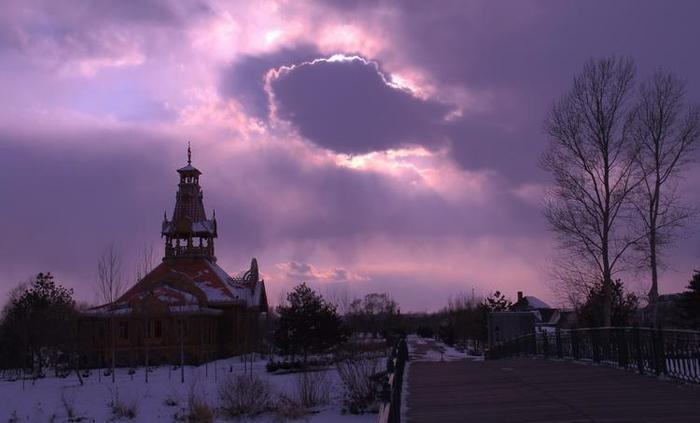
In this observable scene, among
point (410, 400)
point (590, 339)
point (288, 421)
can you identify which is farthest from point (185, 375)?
point (410, 400)

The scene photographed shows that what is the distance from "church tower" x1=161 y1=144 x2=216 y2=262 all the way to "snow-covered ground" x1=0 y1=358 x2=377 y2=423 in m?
17.8

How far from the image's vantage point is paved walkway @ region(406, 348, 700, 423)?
1088cm

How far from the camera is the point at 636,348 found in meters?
17.1

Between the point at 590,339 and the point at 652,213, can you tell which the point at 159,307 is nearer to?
the point at 652,213

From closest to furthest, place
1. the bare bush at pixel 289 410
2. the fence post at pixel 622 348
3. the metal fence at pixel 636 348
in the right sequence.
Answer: the metal fence at pixel 636 348, the fence post at pixel 622 348, the bare bush at pixel 289 410

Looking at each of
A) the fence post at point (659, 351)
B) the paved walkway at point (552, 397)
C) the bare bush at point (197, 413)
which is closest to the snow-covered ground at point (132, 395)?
the bare bush at point (197, 413)

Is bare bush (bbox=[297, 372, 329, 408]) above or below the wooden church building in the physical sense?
below

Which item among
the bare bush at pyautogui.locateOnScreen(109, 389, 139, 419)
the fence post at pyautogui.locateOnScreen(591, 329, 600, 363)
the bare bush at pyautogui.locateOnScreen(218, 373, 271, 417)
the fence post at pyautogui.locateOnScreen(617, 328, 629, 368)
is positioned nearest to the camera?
the fence post at pyautogui.locateOnScreen(617, 328, 629, 368)

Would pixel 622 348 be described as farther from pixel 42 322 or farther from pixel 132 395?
pixel 42 322

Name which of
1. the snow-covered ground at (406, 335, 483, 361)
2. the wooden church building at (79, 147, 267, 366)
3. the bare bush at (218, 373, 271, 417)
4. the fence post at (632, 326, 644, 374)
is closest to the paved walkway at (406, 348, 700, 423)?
the fence post at (632, 326, 644, 374)

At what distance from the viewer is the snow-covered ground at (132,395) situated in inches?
1340

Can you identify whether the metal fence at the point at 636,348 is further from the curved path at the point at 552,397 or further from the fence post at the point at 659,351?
the curved path at the point at 552,397

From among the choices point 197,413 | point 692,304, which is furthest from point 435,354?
point 197,413

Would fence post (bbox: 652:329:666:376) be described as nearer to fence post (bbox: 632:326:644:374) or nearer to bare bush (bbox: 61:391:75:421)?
fence post (bbox: 632:326:644:374)
